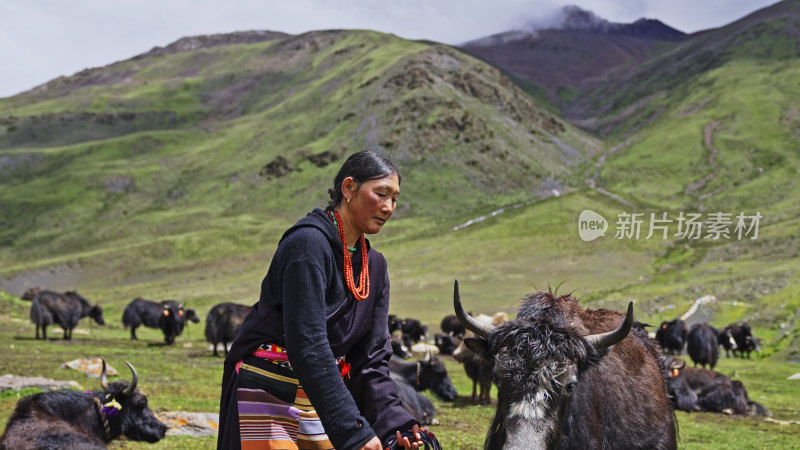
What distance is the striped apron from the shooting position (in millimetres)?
4004

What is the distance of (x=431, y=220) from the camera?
111m

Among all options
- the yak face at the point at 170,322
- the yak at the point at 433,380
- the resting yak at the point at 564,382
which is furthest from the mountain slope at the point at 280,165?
the resting yak at the point at 564,382

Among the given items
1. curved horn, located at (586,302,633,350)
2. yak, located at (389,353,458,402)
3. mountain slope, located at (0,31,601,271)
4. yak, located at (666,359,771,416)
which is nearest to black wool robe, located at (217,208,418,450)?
curved horn, located at (586,302,633,350)

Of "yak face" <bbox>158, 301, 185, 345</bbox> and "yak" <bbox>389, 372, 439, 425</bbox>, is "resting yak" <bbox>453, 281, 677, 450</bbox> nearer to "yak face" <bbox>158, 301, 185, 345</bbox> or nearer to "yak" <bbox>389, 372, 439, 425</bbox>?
"yak" <bbox>389, 372, 439, 425</bbox>

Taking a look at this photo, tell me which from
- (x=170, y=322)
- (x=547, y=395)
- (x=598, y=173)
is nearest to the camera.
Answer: (x=547, y=395)

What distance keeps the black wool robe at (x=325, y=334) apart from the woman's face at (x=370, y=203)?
0.61 feet

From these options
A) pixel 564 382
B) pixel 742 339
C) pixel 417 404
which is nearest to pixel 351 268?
pixel 564 382

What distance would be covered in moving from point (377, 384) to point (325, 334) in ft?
2.62

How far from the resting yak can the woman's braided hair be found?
4.03 ft

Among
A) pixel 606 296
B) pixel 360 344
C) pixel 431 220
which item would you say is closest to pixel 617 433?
pixel 360 344

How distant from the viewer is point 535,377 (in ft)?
16.1

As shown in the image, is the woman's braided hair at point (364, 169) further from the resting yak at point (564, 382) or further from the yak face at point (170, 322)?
the yak face at point (170, 322)

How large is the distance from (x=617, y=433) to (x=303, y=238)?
141 inches

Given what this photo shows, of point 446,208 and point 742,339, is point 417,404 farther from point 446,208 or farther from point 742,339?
point 446,208
